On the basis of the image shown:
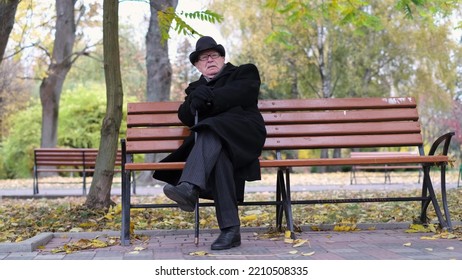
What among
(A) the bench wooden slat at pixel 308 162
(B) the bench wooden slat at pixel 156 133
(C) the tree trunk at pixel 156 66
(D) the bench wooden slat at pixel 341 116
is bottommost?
(A) the bench wooden slat at pixel 308 162

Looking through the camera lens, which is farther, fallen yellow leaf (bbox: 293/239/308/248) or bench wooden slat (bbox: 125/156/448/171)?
bench wooden slat (bbox: 125/156/448/171)

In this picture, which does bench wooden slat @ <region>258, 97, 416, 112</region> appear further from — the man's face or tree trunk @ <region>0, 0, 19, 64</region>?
tree trunk @ <region>0, 0, 19, 64</region>

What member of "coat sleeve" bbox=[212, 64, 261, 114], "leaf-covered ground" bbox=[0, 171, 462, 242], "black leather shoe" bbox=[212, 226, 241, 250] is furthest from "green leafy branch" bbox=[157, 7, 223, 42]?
"black leather shoe" bbox=[212, 226, 241, 250]

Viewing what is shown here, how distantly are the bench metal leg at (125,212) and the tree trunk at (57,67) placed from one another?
17.0 m

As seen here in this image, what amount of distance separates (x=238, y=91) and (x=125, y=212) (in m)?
1.35

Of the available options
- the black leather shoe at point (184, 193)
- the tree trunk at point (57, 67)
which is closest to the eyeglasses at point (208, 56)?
the black leather shoe at point (184, 193)

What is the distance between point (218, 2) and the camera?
27.6 meters

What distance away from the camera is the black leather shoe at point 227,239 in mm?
4793

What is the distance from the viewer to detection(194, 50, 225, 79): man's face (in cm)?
536

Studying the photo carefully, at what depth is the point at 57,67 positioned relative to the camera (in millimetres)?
22891

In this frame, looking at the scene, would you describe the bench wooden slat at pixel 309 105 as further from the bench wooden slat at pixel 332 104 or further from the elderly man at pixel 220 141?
the elderly man at pixel 220 141

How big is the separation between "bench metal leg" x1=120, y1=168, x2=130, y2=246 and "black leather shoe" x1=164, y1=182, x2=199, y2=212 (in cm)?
76

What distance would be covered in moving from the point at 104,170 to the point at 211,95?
8.48 feet

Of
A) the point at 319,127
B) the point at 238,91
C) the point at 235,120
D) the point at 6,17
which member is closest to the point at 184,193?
the point at 235,120
